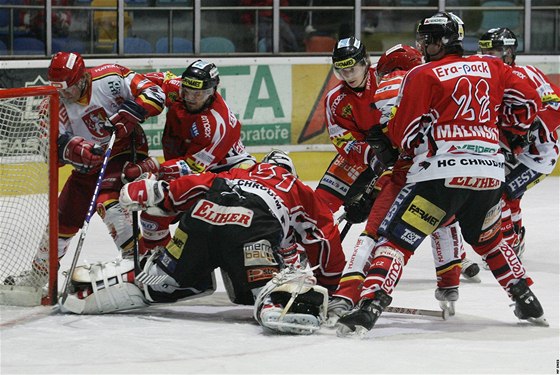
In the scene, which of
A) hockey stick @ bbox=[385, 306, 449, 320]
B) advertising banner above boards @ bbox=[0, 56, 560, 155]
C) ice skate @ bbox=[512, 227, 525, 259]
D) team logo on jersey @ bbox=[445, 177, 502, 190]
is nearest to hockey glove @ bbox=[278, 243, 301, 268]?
hockey stick @ bbox=[385, 306, 449, 320]

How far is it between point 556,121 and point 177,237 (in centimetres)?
208

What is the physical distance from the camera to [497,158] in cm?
475

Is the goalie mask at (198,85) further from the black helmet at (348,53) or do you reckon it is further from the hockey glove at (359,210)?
the hockey glove at (359,210)

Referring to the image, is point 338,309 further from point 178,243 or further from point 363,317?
point 178,243

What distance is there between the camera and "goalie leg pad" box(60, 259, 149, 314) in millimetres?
4930

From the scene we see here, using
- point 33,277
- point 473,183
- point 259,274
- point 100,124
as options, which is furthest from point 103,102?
point 473,183

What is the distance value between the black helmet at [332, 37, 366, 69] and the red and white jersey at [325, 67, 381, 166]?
24cm

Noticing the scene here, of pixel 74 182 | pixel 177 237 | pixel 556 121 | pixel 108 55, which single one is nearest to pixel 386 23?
pixel 108 55

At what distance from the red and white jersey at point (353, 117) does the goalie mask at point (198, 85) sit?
0.62 metres

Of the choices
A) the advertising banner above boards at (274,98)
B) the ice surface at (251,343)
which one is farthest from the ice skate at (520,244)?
the advertising banner above boards at (274,98)

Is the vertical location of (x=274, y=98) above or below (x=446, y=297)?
above

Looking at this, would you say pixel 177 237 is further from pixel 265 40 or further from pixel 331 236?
pixel 265 40

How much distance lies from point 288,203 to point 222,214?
0.90ft

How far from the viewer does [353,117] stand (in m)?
5.92
